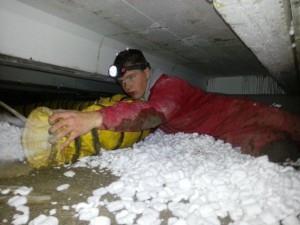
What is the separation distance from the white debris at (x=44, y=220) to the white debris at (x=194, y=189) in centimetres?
10

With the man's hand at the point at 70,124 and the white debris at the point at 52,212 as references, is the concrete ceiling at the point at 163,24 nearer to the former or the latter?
the man's hand at the point at 70,124

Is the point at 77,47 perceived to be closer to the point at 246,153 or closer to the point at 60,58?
the point at 60,58

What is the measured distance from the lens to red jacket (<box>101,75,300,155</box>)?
178 cm

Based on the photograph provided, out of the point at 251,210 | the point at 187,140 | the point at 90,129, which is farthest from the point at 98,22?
the point at 251,210

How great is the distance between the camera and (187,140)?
2.23 metres

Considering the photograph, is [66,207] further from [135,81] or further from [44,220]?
[135,81]

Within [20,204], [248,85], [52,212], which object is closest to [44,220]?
[52,212]

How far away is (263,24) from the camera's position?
1588mm

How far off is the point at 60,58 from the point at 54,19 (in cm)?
28

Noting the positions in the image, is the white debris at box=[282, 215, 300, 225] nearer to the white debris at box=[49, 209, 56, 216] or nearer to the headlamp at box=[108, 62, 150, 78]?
the white debris at box=[49, 209, 56, 216]

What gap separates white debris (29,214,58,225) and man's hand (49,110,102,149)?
0.54 metres

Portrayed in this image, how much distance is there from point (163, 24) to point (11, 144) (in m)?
1.43

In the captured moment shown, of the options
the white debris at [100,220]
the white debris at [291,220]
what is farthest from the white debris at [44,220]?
the white debris at [291,220]

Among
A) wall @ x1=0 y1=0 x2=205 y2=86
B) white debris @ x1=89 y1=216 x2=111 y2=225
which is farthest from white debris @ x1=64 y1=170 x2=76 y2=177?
wall @ x1=0 y1=0 x2=205 y2=86
